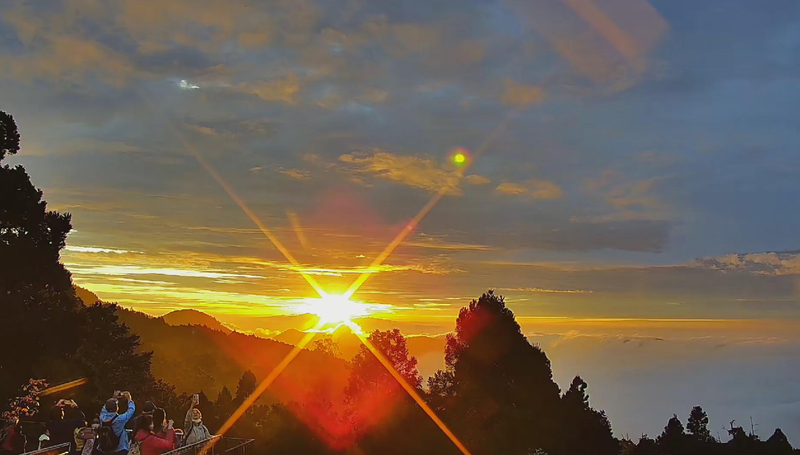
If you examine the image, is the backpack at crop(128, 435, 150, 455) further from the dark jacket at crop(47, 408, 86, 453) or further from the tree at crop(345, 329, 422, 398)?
the tree at crop(345, 329, 422, 398)

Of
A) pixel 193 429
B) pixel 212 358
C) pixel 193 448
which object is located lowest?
pixel 193 448

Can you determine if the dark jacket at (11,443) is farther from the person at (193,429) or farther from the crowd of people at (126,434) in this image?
the person at (193,429)

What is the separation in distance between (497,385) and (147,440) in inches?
1048

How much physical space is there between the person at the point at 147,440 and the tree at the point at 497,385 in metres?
24.8

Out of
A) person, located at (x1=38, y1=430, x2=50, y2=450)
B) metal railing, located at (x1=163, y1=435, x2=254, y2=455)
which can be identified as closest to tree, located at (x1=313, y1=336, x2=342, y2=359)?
metal railing, located at (x1=163, y1=435, x2=254, y2=455)

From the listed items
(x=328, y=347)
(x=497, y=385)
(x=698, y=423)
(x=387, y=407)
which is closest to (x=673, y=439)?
(x=698, y=423)

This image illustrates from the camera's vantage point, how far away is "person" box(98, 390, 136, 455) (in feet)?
37.4

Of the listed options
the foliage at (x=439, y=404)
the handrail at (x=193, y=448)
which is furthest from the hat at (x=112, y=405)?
the foliage at (x=439, y=404)

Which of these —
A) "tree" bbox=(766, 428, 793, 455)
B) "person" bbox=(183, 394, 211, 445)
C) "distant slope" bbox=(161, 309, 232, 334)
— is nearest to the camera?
"person" bbox=(183, 394, 211, 445)

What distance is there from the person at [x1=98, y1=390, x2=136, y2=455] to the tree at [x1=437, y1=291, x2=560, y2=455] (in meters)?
24.9

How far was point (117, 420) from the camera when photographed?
11.4 meters

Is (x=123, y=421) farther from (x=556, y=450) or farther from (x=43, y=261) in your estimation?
(x=556, y=450)

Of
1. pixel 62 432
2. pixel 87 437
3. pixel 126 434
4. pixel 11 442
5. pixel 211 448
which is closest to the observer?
pixel 126 434

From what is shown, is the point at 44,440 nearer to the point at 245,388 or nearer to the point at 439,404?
the point at 439,404
